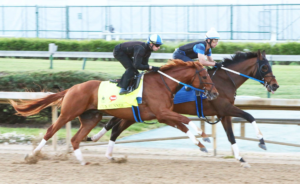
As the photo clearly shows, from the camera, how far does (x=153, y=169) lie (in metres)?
5.84

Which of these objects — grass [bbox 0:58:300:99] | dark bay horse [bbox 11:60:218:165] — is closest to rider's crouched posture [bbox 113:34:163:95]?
dark bay horse [bbox 11:60:218:165]

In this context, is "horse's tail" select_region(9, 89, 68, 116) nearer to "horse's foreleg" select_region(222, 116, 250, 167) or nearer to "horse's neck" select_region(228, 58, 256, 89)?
"horse's foreleg" select_region(222, 116, 250, 167)

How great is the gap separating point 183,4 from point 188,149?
10482mm

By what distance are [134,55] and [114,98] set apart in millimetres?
666

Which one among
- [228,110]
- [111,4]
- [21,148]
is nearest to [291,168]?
[228,110]

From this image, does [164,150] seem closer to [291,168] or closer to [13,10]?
[291,168]

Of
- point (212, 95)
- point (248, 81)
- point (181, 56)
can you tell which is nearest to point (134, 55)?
point (181, 56)

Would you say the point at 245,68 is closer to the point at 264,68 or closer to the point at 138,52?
the point at 264,68

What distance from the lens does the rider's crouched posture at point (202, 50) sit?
6.54 metres

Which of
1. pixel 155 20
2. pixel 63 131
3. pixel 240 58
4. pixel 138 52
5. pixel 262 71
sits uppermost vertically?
pixel 155 20

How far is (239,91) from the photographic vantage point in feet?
35.1

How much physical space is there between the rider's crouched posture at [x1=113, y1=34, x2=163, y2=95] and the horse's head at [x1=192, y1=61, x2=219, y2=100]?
1.88 feet

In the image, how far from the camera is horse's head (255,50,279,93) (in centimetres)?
649

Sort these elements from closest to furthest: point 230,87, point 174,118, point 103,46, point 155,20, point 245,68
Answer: point 174,118
point 230,87
point 245,68
point 103,46
point 155,20
